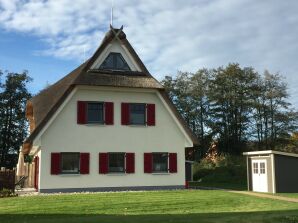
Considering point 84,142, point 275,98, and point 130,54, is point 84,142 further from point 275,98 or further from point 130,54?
point 275,98

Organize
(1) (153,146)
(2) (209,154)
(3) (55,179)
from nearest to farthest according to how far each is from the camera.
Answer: (3) (55,179) → (1) (153,146) → (2) (209,154)

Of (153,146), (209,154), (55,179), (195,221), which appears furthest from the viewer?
(209,154)

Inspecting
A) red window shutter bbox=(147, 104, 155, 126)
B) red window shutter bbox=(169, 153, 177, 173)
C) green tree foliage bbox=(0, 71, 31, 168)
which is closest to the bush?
red window shutter bbox=(147, 104, 155, 126)

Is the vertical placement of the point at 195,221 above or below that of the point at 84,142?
below

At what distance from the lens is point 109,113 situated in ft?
85.4

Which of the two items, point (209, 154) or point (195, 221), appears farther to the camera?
point (209, 154)

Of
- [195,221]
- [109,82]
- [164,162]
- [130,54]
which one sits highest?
[130,54]

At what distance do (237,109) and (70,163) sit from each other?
32762mm

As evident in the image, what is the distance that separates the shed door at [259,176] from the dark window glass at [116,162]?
27.0 feet

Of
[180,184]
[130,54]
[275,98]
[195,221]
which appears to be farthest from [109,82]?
[275,98]

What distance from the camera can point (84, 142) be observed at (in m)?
25.3

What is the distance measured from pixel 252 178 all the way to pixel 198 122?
2689cm

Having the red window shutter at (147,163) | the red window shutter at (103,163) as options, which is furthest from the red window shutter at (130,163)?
the red window shutter at (103,163)

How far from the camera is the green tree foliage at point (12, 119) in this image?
4866 centimetres
